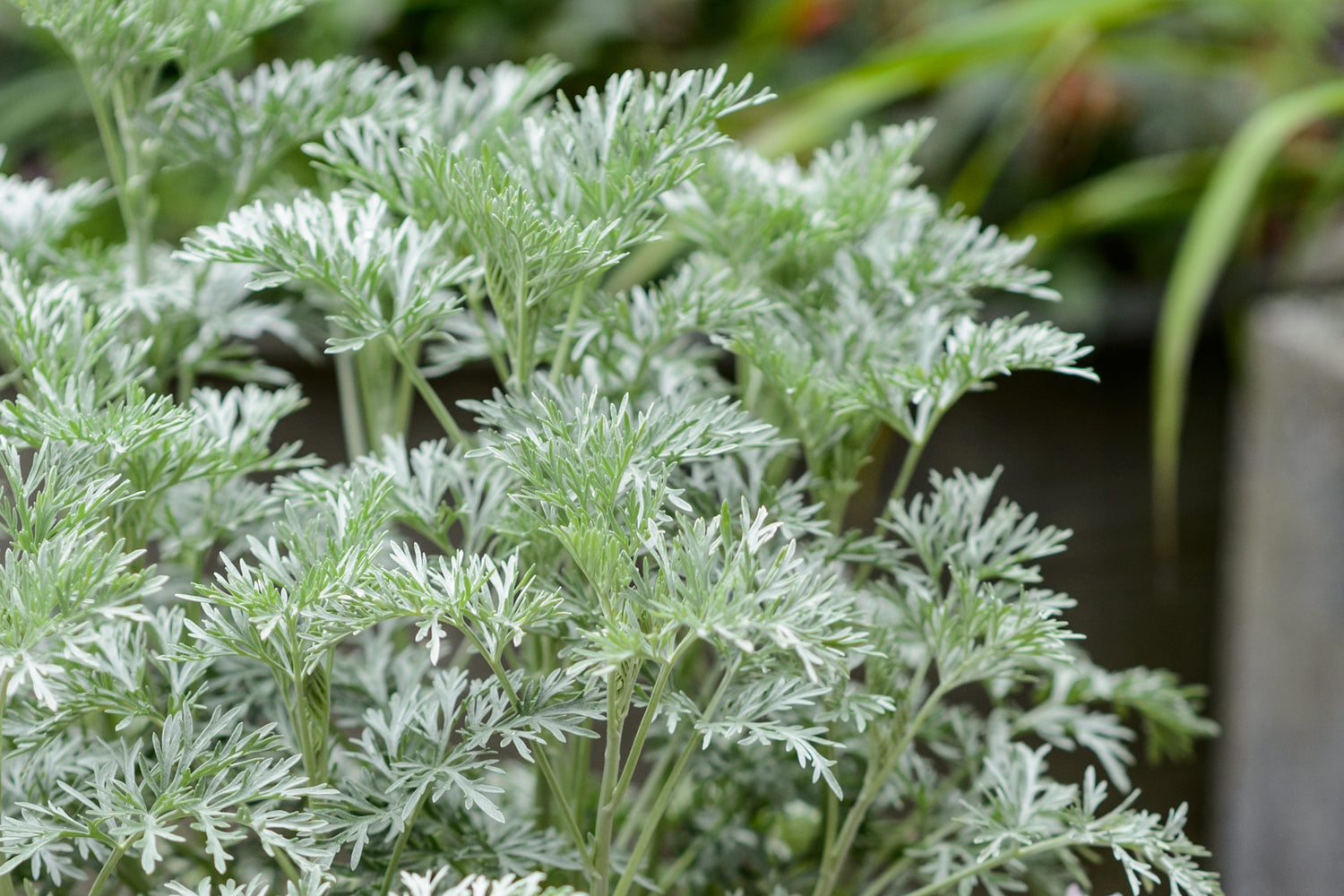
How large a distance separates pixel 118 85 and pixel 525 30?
3.24 ft

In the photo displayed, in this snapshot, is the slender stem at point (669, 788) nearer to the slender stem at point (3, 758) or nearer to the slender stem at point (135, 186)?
the slender stem at point (3, 758)

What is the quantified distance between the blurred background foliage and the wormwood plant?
1.92ft

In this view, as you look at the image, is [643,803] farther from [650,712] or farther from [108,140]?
[108,140]

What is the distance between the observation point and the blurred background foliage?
1.04 m

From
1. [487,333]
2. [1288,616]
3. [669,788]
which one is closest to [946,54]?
[1288,616]

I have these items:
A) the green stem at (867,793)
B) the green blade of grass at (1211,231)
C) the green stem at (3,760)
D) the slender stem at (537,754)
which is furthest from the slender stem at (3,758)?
the green blade of grass at (1211,231)

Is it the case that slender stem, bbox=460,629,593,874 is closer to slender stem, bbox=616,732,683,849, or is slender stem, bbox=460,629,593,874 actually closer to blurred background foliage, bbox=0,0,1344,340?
slender stem, bbox=616,732,683,849

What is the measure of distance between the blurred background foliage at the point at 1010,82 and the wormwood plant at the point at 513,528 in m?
0.58

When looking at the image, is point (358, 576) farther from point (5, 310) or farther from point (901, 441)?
point (901, 441)

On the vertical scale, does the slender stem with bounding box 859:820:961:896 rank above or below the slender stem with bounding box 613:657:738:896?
above

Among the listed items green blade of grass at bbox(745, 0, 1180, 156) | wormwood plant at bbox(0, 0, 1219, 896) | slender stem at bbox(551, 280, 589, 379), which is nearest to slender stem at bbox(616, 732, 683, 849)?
wormwood plant at bbox(0, 0, 1219, 896)

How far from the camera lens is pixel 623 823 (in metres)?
0.48

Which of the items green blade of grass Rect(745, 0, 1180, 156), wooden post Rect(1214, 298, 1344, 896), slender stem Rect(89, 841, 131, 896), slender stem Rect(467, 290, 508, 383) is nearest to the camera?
slender stem Rect(89, 841, 131, 896)

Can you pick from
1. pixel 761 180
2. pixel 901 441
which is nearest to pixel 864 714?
pixel 761 180
